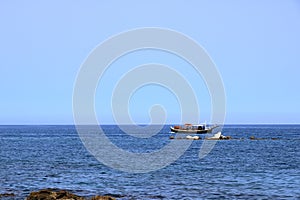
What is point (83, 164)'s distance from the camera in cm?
5688

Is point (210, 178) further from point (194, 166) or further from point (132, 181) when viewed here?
point (194, 166)

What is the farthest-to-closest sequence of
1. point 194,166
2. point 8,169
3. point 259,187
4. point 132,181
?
point 194,166
point 8,169
point 132,181
point 259,187

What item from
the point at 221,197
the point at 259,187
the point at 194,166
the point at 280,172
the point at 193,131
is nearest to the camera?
the point at 221,197

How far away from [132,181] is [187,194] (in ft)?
28.3

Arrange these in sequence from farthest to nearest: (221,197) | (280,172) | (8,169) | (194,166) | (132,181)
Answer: (194,166) < (8,169) < (280,172) < (132,181) < (221,197)

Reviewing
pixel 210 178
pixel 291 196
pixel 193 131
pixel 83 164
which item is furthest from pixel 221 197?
pixel 193 131

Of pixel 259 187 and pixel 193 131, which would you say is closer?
pixel 259 187

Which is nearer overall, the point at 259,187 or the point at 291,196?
the point at 291,196

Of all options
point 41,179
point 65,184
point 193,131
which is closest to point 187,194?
point 65,184

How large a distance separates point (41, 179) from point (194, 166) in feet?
66.1

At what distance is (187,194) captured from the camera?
115 ft

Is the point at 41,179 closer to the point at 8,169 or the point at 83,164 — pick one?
the point at 8,169

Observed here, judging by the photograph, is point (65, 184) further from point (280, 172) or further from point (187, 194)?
point (280, 172)

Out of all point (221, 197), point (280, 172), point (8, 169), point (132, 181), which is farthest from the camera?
point (8, 169)
